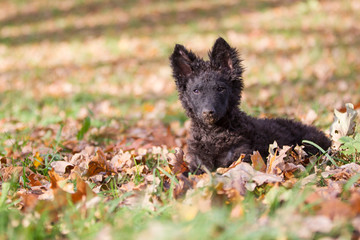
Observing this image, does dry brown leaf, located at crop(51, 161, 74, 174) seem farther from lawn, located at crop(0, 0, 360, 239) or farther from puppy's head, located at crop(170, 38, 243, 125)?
puppy's head, located at crop(170, 38, 243, 125)

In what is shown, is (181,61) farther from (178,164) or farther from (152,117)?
(152,117)

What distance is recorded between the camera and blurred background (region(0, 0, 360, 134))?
298 inches

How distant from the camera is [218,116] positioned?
12.0 feet

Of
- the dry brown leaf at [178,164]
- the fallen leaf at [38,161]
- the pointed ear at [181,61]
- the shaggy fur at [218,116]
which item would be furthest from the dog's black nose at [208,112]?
the fallen leaf at [38,161]

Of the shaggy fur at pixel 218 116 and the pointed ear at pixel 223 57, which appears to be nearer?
the shaggy fur at pixel 218 116

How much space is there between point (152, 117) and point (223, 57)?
334cm

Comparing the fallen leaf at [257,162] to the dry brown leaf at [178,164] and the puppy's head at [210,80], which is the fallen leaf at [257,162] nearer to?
the puppy's head at [210,80]

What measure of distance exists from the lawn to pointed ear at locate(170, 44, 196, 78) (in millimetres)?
544

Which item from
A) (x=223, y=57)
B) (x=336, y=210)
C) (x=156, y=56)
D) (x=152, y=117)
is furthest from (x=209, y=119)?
(x=156, y=56)

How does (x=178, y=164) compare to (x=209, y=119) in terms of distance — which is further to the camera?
(x=178, y=164)

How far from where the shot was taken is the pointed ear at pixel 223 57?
396cm

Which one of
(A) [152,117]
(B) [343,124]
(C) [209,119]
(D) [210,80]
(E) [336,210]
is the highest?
(D) [210,80]

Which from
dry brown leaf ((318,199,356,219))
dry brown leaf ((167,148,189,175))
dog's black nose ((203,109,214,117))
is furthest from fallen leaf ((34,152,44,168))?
dry brown leaf ((318,199,356,219))

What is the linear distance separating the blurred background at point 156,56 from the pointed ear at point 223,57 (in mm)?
718
